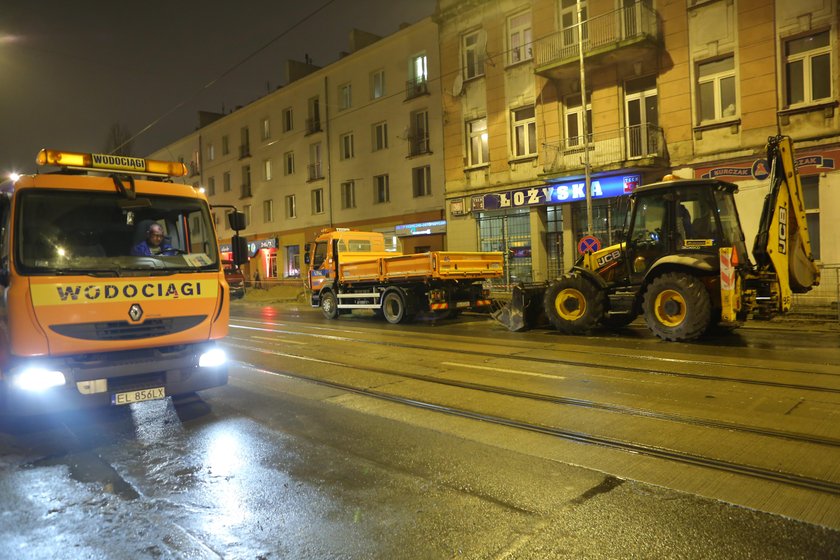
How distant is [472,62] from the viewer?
2469 centimetres

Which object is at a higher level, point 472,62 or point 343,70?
point 343,70

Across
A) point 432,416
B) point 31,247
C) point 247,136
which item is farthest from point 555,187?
point 247,136

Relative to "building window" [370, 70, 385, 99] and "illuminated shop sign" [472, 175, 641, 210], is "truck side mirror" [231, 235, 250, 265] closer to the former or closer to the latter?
"illuminated shop sign" [472, 175, 641, 210]

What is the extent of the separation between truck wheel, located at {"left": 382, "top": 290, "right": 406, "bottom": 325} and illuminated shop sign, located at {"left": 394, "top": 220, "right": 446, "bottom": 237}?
10.1 meters

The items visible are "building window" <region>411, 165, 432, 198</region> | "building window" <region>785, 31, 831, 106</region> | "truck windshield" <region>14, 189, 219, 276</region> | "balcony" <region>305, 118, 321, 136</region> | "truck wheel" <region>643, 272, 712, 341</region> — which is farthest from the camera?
"balcony" <region>305, 118, 321, 136</region>

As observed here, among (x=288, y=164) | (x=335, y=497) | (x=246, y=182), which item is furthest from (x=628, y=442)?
(x=246, y=182)

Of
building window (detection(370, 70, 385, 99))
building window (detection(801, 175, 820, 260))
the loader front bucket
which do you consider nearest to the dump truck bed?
the loader front bucket

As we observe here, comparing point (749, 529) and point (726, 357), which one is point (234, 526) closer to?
point (749, 529)

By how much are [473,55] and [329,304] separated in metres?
13.1

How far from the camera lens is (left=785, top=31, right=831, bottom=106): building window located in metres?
15.8

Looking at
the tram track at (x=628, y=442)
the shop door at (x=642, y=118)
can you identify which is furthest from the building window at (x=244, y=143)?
the tram track at (x=628, y=442)

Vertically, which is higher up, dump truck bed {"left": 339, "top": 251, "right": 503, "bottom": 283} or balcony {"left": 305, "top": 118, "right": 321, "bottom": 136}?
balcony {"left": 305, "top": 118, "right": 321, "bottom": 136}

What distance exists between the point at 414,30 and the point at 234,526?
26.9 m

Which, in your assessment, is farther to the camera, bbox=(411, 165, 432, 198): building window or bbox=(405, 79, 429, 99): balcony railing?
bbox=(411, 165, 432, 198): building window
